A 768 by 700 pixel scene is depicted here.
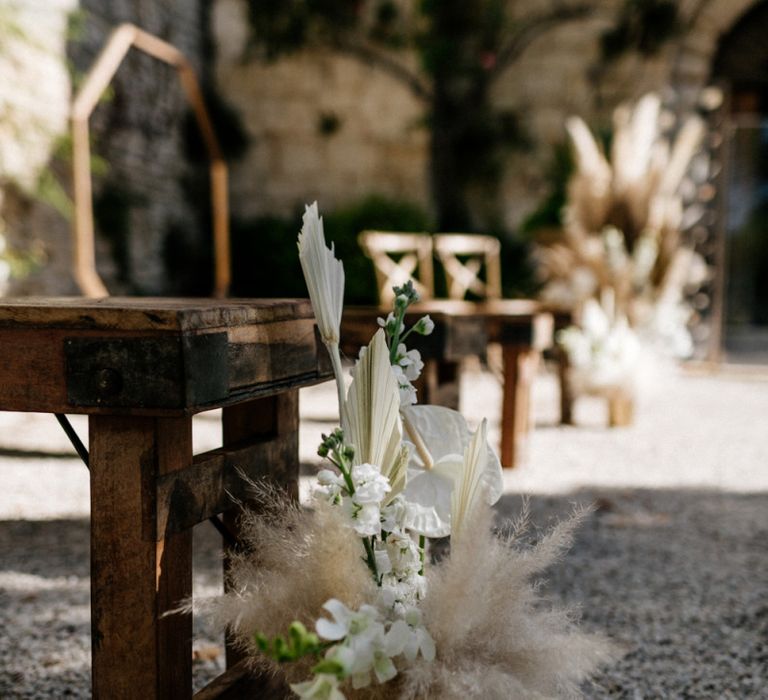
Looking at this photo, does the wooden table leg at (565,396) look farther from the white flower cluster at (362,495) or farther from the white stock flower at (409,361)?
the white flower cluster at (362,495)

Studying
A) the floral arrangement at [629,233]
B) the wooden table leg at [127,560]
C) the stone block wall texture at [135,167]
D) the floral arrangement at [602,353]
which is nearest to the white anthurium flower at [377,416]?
the wooden table leg at [127,560]

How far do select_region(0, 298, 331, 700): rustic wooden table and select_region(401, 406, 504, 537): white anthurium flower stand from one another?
223 mm

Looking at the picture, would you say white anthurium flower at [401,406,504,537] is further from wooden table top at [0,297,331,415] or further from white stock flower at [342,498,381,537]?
wooden table top at [0,297,331,415]

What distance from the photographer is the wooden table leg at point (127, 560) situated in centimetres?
111

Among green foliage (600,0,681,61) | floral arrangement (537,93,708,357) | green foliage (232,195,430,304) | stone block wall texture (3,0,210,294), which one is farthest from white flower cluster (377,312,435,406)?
green foliage (600,0,681,61)

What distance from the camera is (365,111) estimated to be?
8773 millimetres

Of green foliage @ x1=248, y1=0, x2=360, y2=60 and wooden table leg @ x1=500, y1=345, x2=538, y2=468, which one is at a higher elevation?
green foliage @ x1=248, y1=0, x2=360, y2=60

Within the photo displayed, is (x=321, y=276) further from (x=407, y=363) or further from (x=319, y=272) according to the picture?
(x=407, y=363)

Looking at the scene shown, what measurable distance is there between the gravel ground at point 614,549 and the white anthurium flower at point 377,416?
23 centimetres

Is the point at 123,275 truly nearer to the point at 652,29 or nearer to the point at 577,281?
the point at 577,281

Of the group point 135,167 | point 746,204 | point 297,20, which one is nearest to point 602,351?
point 746,204

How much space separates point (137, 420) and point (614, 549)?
1.91 m

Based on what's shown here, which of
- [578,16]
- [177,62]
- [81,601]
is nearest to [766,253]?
[578,16]

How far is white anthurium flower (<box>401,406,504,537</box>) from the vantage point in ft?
3.81
